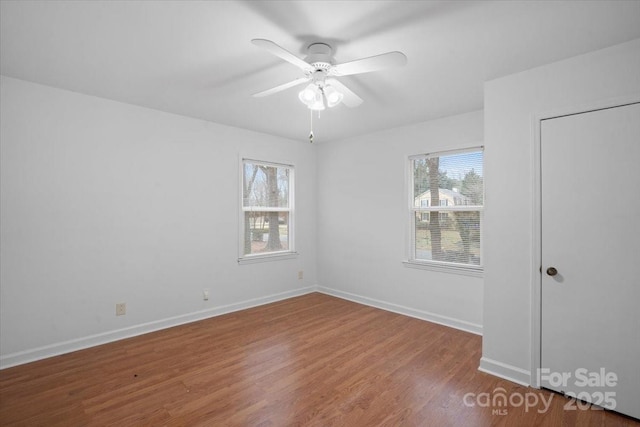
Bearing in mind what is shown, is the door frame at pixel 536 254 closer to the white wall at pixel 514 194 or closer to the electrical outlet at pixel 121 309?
the white wall at pixel 514 194

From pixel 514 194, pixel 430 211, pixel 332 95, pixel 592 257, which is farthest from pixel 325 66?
pixel 430 211

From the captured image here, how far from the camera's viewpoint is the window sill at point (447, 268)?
3429 mm

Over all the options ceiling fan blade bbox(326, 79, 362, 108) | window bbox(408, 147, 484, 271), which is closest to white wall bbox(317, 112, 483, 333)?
window bbox(408, 147, 484, 271)

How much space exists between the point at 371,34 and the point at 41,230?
3.26 metres

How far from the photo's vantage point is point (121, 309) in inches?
126

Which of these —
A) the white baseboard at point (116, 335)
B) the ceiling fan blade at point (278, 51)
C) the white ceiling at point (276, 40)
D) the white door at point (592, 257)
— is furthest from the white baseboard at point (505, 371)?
the white baseboard at point (116, 335)

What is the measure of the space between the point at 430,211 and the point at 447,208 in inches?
8.8

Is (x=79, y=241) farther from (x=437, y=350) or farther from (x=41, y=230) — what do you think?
(x=437, y=350)

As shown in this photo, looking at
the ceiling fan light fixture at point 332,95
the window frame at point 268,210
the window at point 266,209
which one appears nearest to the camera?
the ceiling fan light fixture at point 332,95

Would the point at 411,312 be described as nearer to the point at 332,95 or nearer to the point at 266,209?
the point at 266,209

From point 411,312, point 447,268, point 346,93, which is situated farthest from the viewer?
point 411,312

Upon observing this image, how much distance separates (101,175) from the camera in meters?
3.10

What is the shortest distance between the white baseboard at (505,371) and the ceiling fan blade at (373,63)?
2470mm

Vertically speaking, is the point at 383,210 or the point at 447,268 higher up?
the point at 383,210
